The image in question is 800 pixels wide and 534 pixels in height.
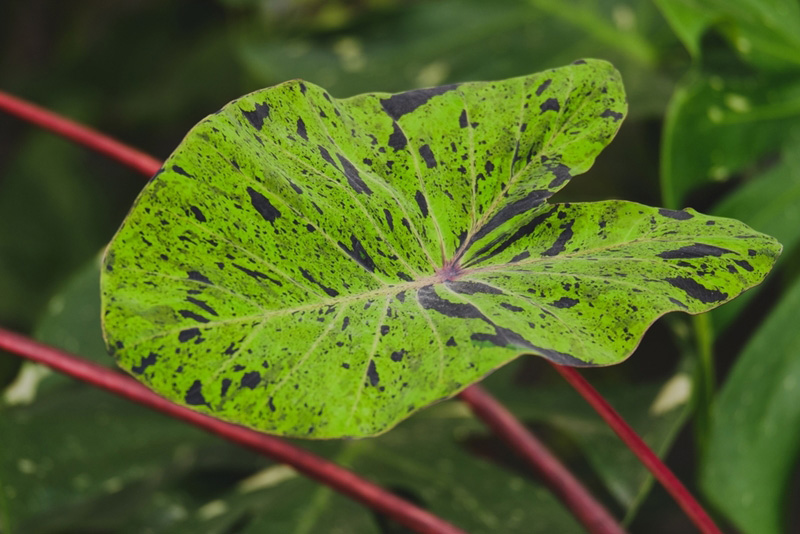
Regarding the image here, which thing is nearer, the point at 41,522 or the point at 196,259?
the point at 196,259

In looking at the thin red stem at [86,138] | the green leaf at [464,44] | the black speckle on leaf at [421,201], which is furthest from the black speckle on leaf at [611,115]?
the green leaf at [464,44]

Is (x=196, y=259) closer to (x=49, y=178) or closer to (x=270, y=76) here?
(x=270, y=76)

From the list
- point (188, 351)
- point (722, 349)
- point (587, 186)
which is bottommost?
point (722, 349)

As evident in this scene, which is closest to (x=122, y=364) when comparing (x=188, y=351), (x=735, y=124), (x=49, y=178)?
(x=188, y=351)

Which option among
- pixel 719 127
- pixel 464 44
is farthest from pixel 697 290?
pixel 464 44

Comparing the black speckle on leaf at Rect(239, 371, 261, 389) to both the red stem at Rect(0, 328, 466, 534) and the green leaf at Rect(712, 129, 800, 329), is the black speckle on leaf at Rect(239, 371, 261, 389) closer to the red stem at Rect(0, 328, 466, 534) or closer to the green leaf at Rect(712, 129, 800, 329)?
the red stem at Rect(0, 328, 466, 534)

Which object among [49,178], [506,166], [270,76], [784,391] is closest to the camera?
[506,166]
